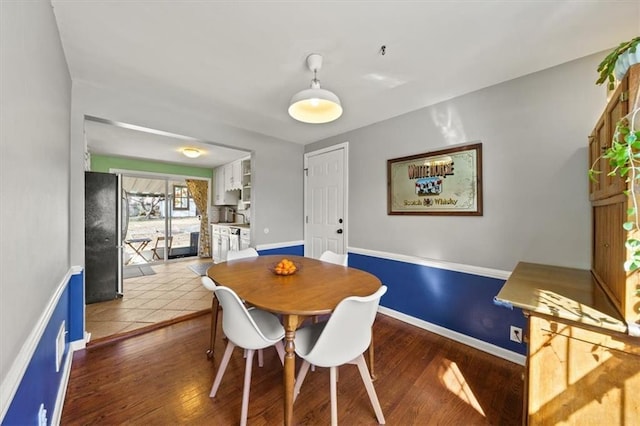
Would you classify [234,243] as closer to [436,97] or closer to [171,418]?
[171,418]

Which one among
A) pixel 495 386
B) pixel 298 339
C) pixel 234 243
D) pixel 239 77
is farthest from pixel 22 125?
pixel 234 243

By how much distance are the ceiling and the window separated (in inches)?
157

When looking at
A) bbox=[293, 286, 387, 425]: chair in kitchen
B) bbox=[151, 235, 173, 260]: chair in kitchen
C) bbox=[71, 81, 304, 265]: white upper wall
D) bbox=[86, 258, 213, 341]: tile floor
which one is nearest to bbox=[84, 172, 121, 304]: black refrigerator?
bbox=[86, 258, 213, 341]: tile floor

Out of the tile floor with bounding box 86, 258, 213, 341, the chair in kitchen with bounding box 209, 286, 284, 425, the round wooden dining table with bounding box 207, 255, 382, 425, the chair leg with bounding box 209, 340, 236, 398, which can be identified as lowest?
the tile floor with bounding box 86, 258, 213, 341

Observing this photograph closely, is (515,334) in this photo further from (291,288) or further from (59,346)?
(59,346)

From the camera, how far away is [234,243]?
185 inches

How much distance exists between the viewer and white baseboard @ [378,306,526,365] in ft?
6.53

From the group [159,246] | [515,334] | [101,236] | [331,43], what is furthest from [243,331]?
[159,246]

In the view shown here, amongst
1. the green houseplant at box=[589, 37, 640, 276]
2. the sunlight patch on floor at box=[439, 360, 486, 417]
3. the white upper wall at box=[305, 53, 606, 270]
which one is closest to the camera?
the green houseplant at box=[589, 37, 640, 276]

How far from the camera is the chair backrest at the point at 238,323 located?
1.31 metres

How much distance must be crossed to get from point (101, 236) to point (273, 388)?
10.5ft

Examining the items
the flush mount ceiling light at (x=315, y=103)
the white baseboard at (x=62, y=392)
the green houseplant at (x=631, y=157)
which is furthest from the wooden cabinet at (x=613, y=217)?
the white baseboard at (x=62, y=392)

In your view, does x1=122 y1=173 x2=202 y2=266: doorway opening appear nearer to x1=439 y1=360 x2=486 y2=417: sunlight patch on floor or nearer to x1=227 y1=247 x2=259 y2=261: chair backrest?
x1=227 y1=247 x2=259 y2=261: chair backrest

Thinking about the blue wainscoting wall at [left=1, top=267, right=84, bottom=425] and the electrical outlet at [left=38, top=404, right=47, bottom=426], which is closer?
the blue wainscoting wall at [left=1, top=267, right=84, bottom=425]
